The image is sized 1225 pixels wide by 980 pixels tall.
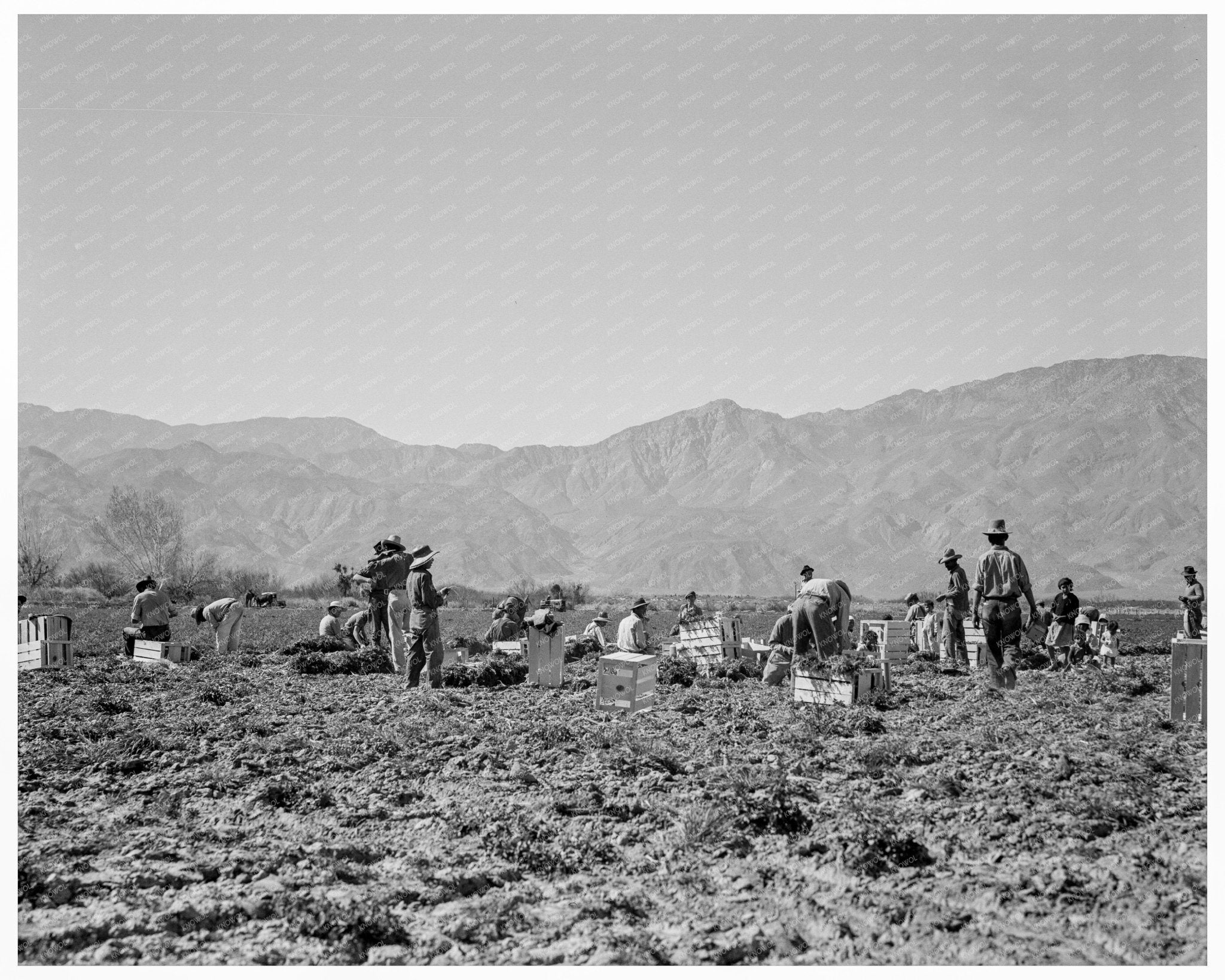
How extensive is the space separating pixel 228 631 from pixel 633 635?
8134 millimetres

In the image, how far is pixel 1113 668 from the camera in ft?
47.1

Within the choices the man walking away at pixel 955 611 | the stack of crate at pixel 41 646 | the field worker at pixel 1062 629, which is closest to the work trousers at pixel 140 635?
the stack of crate at pixel 41 646

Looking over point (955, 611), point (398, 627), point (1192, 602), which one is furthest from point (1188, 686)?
point (398, 627)

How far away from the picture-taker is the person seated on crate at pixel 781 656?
1313cm

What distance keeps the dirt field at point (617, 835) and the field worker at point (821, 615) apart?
1.04 metres

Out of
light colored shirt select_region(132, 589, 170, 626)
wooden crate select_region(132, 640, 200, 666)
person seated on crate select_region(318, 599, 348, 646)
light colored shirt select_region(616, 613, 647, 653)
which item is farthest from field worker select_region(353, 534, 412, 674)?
light colored shirt select_region(132, 589, 170, 626)

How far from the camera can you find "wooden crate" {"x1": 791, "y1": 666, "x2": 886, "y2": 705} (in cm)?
1130

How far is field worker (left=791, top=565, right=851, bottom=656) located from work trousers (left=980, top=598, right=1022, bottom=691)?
1509mm

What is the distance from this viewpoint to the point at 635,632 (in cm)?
1381

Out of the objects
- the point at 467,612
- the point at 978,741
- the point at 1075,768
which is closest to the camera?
the point at 1075,768

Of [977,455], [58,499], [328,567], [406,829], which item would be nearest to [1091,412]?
[977,455]

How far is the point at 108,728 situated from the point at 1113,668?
1181cm

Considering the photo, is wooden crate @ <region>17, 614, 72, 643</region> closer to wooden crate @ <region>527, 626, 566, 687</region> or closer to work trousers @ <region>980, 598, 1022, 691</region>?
wooden crate @ <region>527, 626, 566, 687</region>

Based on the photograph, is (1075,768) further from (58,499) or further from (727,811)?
(58,499)
